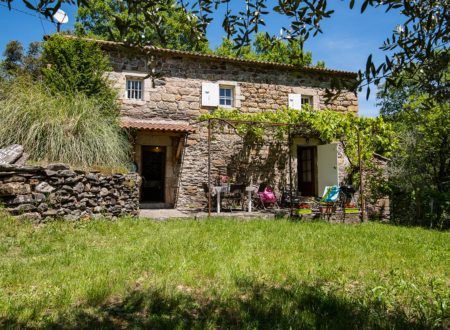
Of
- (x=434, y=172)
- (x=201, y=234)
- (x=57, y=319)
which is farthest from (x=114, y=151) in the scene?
(x=434, y=172)

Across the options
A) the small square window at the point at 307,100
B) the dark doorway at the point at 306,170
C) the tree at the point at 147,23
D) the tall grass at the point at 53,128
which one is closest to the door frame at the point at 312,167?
the dark doorway at the point at 306,170

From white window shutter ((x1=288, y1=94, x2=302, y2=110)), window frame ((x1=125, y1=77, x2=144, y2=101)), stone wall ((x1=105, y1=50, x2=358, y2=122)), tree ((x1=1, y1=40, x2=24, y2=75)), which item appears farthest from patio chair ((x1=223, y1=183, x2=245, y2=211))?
tree ((x1=1, y1=40, x2=24, y2=75))

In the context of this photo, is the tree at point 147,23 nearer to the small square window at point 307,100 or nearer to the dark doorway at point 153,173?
the dark doorway at point 153,173

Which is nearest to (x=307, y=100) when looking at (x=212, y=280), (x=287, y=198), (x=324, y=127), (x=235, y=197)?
(x=324, y=127)

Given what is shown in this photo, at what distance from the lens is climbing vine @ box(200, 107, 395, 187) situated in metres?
11.2

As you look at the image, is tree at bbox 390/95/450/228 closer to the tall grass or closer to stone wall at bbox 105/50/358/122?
stone wall at bbox 105/50/358/122

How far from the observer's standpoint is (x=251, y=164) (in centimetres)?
1174

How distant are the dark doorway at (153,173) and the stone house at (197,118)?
0.10 feet

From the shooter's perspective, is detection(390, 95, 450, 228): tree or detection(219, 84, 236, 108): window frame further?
detection(219, 84, 236, 108): window frame

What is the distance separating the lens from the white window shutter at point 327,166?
11.3m

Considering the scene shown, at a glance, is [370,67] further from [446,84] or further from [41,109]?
[41,109]

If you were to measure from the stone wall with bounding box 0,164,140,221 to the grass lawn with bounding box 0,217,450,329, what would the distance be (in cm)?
43

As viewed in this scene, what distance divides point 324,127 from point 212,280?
339 inches

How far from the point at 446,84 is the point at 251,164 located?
959cm
